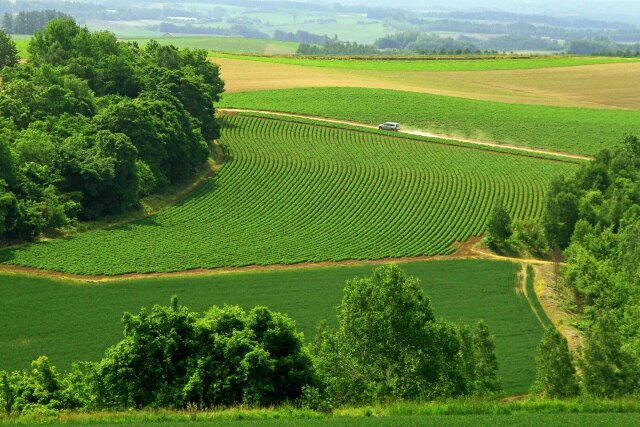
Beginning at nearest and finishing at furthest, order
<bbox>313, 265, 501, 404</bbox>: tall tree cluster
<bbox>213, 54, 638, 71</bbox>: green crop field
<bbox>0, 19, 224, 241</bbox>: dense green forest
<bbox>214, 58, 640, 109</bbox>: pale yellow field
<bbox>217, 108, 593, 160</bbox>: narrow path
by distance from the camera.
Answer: <bbox>313, 265, 501, 404</bbox>: tall tree cluster < <bbox>0, 19, 224, 241</bbox>: dense green forest < <bbox>217, 108, 593, 160</bbox>: narrow path < <bbox>214, 58, 640, 109</bbox>: pale yellow field < <bbox>213, 54, 638, 71</bbox>: green crop field

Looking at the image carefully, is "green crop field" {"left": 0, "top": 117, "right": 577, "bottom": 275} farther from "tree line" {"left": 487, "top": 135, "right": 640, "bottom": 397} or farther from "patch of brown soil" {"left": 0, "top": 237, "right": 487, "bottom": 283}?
"tree line" {"left": 487, "top": 135, "right": 640, "bottom": 397}

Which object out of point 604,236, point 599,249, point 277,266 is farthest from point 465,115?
point 277,266

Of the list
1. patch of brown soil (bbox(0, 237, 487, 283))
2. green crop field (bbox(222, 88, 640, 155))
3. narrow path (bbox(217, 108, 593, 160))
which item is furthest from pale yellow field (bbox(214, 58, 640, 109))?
patch of brown soil (bbox(0, 237, 487, 283))

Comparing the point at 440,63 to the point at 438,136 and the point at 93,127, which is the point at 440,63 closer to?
the point at 438,136

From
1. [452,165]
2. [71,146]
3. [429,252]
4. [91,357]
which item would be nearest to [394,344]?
[91,357]

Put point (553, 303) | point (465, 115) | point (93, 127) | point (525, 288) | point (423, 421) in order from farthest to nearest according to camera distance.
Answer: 1. point (465, 115)
2. point (93, 127)
3. point (525, 288)
4. point (553, 303)
5. point (423, 421)
